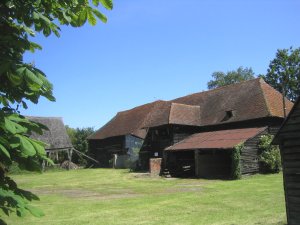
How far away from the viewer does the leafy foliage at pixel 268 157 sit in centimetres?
2978

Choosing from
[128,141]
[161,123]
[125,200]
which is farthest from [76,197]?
[128,141]

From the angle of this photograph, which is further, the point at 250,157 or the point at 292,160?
the point at 250,157

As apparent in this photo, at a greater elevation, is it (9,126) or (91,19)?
(91,19)

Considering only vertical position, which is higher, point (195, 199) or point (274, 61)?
point (274, 61)

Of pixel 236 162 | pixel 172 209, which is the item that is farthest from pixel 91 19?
pixel 236 162

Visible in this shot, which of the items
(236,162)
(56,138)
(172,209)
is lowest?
(172,209)

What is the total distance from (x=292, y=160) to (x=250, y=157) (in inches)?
791

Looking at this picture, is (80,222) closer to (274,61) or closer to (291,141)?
(291,141)

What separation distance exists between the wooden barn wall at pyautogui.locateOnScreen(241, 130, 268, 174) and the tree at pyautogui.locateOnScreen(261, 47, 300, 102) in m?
33.0

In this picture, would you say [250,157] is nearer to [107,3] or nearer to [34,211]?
[107,3]

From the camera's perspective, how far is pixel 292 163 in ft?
33.0

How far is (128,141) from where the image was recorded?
45969mm

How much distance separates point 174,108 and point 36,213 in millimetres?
36419

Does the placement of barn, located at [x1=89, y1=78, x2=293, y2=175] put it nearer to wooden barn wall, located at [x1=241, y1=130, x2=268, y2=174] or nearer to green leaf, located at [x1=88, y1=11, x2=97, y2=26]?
wooden barn wall, located at [x1=241, y1=130, x2=268, y2=174]
